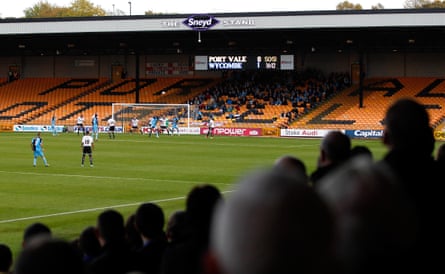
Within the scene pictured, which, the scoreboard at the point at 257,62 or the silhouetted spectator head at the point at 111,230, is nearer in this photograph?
the silhouetted spectator head at the point at 111,230

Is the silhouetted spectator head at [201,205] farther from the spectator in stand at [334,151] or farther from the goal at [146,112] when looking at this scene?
the goal at [146,112]

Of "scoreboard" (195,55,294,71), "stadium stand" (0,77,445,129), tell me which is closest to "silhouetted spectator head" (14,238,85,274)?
"stadium stand" (0,77,445,129)

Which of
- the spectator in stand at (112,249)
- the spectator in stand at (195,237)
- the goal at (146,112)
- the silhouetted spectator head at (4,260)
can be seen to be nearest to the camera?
the spectator in stand at (195,237)

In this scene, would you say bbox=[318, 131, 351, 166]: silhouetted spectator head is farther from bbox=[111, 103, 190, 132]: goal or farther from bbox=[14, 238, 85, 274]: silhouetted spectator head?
bbox=[111, 103, 190, 132]: goal

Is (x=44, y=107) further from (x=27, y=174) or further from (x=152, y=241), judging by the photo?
(x=152, y=241)

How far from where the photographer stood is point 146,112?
7394cm

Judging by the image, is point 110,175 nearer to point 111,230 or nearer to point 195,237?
point 111,230

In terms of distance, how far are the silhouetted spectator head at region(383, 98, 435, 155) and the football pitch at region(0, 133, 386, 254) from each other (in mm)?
8768

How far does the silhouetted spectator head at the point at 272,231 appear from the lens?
226cm

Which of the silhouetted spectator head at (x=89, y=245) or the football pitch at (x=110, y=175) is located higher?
the silhouetted spectator head at (x=89, y=245)

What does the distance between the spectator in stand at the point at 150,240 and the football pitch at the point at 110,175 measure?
6.22 metres

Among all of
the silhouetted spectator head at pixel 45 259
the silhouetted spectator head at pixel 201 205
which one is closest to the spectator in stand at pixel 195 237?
the silhouetted spectator head at pixel 201 205

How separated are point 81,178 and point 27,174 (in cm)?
290

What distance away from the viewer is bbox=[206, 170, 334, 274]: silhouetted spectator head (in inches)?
89.1
